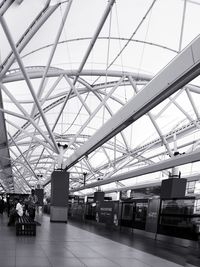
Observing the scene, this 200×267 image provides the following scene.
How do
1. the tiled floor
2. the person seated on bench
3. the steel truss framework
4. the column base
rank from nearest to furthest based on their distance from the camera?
1. the tiled floor
2. the steel truss framework
3. the person seated on bench
4. the column base

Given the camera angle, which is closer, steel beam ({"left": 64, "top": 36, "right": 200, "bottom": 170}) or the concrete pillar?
steel beam ({"left": 64, "top": 36, "right": 200, "bottom": 170})

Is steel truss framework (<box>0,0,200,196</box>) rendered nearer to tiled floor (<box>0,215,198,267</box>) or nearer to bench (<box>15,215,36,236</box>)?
tiled floor (<box>0,215,198,267</box>)

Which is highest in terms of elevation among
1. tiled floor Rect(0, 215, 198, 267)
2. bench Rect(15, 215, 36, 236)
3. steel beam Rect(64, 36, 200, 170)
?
steel beam Rect(64, 36, 200, 170)

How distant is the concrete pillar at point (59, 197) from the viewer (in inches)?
1410

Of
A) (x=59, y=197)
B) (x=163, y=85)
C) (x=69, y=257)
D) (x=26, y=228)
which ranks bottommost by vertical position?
(x=26, y=228)

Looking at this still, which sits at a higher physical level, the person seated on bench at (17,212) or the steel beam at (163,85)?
the steel beam at (163,85)

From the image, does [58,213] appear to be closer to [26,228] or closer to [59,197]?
[59,197]

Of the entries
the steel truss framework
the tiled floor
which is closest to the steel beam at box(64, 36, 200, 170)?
the steel truss framework

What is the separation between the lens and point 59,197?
1422 inches

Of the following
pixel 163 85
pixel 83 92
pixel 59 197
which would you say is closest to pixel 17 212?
pixel 59 197

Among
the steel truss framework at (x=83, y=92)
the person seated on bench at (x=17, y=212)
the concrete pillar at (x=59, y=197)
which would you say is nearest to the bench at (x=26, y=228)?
the person seated on bench at (x=17, y=212)

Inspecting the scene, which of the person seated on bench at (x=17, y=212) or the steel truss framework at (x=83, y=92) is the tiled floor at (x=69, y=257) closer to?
the steel truss framework at (x=83, y=92)

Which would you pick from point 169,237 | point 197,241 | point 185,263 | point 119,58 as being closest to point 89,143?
point 119,58

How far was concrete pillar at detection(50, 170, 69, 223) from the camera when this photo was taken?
117ft
